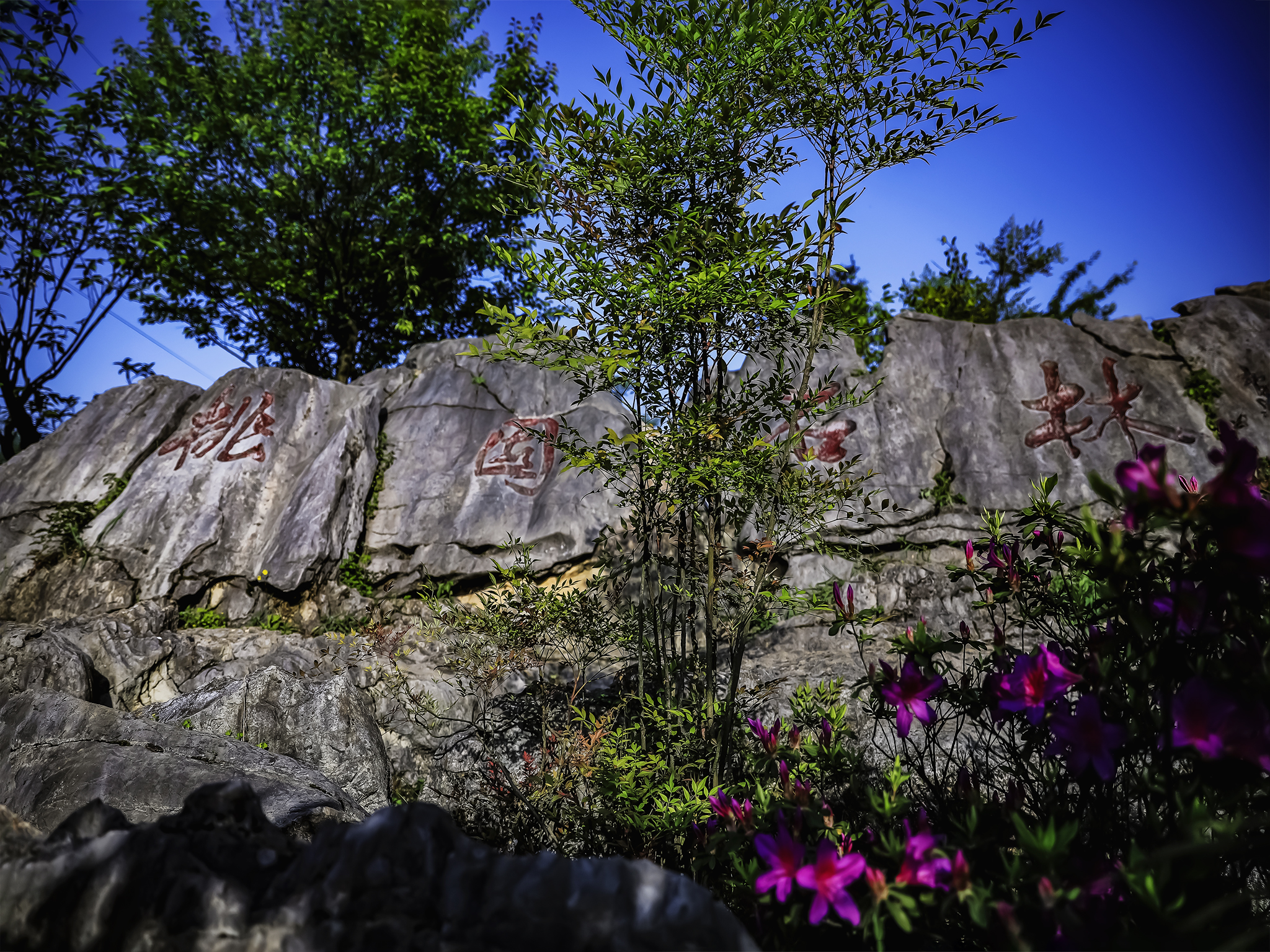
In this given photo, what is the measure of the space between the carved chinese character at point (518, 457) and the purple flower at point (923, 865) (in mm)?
6911

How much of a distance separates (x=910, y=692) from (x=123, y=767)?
369cm

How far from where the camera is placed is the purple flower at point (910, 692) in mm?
1562

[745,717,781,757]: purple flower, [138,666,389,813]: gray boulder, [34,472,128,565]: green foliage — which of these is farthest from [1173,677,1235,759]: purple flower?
[34,472,128,565]: green foliage

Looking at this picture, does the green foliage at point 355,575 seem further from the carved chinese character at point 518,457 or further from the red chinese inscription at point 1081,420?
the red chinese inscription at point 1081,420

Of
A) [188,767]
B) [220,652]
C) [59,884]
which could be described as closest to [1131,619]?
[59,884]

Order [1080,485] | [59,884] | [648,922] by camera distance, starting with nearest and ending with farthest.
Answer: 1. [648,922]
2. [59,884]
3. [1080,485]

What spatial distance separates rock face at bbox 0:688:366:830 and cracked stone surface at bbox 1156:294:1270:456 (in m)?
9.40

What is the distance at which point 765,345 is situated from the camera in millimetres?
2889

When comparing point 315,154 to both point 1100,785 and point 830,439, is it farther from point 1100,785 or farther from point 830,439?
point 1100,785

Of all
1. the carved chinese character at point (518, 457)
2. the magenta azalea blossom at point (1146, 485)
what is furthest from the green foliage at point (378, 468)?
the magenta azalea blossom at point (1146, 485)

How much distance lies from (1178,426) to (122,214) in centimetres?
1446

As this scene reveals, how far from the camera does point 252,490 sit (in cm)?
814

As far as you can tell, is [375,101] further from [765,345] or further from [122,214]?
[765,345]

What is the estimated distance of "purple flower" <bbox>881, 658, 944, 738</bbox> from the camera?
156 centimetres
